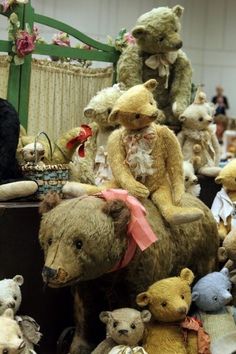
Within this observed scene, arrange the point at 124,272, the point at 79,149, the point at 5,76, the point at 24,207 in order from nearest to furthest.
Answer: the point at 124,272, the point at 24,207, the point at 79,149, the point at 5,76

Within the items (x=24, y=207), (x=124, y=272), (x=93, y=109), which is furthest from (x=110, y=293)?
(x=93, y=109)

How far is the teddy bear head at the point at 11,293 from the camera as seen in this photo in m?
1.57

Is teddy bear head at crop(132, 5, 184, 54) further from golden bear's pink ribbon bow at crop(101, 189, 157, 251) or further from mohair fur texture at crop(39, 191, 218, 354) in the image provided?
golden bear's pink ribbon bow at crop(101, 189, 157, 251)

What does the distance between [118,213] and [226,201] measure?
2.40ft

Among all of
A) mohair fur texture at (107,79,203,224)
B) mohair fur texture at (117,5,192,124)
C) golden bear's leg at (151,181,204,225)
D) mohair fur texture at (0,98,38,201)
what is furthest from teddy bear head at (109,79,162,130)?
mohair fur texture at (117,5,192,124)

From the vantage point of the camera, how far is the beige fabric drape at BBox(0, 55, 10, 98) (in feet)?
7.11

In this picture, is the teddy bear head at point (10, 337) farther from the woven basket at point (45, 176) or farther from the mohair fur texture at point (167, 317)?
the woven basket at point (45, 176)

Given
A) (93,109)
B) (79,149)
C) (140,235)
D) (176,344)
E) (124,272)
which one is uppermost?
(93,109)

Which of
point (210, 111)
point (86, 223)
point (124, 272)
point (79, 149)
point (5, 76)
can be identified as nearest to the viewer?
point (86, 223)

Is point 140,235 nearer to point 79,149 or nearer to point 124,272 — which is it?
point 124,272

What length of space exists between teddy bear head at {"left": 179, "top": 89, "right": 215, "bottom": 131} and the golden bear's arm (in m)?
0.60

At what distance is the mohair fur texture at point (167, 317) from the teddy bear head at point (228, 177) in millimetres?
636

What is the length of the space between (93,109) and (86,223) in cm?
69

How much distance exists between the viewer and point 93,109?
6.91 feet
